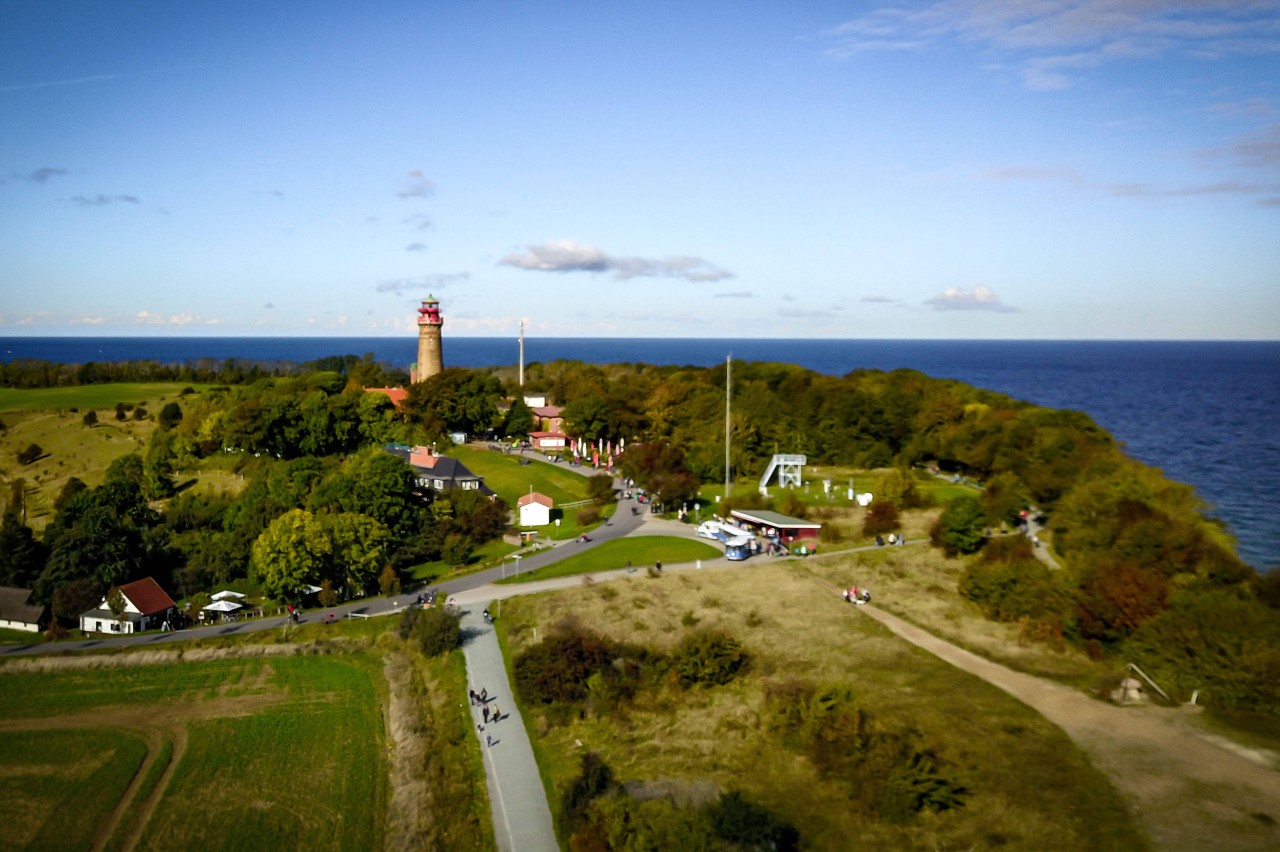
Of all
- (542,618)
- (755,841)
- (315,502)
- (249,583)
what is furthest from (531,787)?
(315,502)

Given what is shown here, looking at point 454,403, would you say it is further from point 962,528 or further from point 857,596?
point 857,596

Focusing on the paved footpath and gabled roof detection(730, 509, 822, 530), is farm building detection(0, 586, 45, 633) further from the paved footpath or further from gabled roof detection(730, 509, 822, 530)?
gabled roof detection(730, 509, 822, 530)

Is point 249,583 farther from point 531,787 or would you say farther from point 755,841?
point 755,841

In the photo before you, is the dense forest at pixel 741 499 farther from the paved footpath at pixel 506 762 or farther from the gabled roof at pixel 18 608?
the paved footpath at pixel 506 762

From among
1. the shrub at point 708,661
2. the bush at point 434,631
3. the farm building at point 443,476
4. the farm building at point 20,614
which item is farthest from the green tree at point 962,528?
the farm building at point 20,614

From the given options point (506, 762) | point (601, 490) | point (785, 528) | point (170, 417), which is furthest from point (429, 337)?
point (506, 762)

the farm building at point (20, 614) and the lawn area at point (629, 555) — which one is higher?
the lawn area at point (629, 555)
